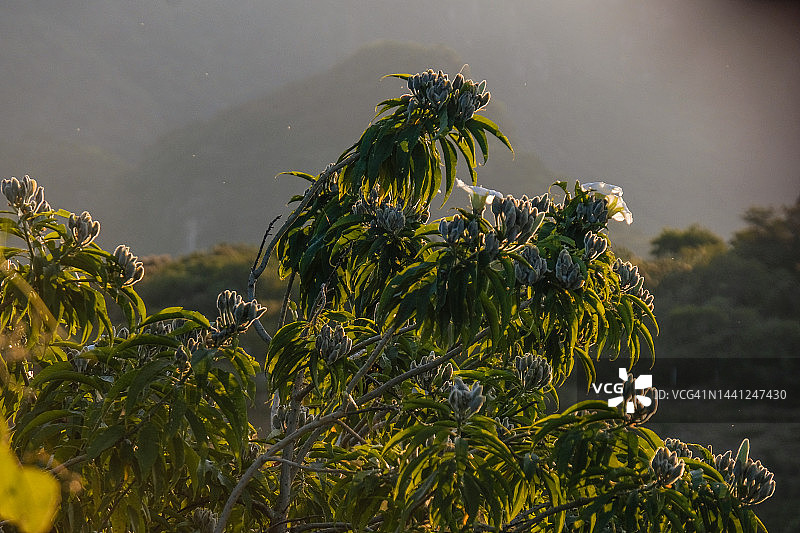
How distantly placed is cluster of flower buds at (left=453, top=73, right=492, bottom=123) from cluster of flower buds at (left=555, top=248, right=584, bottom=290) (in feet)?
1.21

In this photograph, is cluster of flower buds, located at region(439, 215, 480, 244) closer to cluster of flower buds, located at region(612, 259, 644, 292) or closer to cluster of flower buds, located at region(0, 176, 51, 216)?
cluster of flower buds, located at region(612, 259, 644, 292)

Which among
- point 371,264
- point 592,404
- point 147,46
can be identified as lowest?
point 592,404

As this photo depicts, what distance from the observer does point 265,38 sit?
3002 centimetres

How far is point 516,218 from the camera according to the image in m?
1.05

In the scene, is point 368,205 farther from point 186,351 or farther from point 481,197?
point 186,351

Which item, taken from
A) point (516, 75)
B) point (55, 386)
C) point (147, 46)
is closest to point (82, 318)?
point (55, 386)

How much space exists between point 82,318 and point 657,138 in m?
29.7

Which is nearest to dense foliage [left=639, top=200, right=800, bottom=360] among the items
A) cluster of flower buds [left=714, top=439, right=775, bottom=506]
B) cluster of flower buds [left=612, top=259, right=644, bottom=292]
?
cluster of flower buds [left=612, top=259, right=644, bottom=292]

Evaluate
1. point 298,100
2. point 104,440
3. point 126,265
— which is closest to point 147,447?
point 104,440

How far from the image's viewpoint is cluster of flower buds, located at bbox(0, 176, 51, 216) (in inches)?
52.0

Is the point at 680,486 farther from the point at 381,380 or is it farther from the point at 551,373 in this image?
the point at 381,380

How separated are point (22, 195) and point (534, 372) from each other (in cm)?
96

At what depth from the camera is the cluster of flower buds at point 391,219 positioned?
1.54 metres

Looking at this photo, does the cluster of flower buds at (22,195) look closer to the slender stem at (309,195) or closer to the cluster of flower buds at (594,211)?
the slender stem at (309,195)
